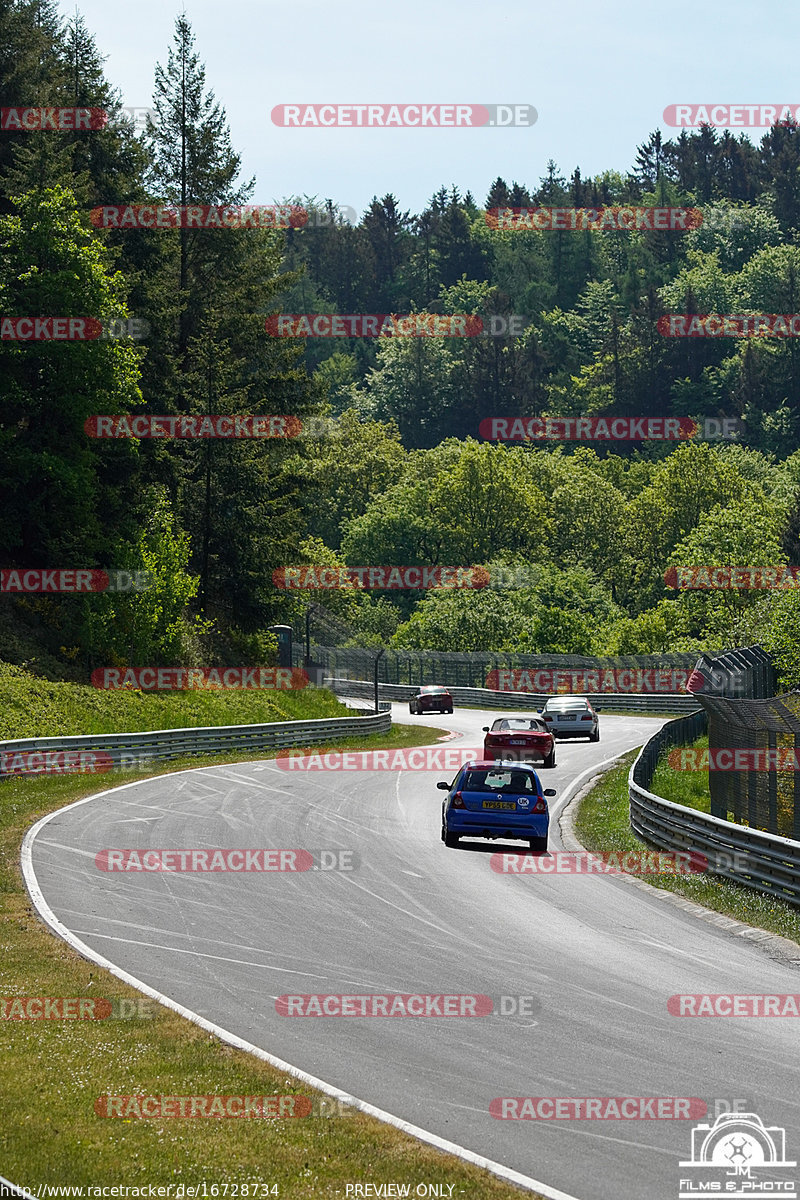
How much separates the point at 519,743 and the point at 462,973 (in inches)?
922

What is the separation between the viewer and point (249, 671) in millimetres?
58719

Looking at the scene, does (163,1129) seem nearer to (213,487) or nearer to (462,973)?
(462,973)

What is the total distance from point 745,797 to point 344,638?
78.3 meters

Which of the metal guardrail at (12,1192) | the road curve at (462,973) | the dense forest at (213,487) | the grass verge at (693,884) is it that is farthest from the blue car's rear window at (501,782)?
the dense forest at (213,487)

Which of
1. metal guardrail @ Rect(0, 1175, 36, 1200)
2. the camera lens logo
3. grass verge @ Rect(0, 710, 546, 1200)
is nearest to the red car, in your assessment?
grass verge @ Rect(0, 710, 546, 1200)

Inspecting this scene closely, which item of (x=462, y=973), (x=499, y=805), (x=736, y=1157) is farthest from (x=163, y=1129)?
(x=499, y=805)

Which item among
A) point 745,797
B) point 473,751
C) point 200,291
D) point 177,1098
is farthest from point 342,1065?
point 200,291

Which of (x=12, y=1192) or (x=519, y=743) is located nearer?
(x=12, y=1192)

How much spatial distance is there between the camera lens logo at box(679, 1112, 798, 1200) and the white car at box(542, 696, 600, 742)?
40457mm

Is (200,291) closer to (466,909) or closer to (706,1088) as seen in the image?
(466,909)

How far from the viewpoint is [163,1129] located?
8062 mm

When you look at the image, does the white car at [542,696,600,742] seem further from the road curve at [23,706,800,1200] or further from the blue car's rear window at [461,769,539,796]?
the blue car's rear window at [461,769,539,796]

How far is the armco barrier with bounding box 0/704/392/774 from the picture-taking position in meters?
33.8

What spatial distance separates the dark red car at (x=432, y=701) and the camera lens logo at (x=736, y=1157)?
59179mm
